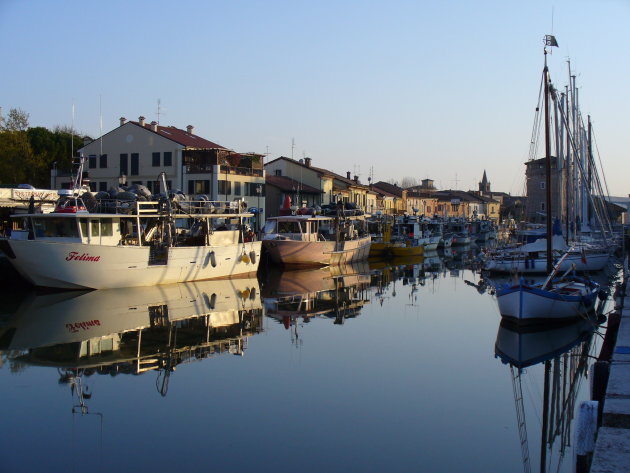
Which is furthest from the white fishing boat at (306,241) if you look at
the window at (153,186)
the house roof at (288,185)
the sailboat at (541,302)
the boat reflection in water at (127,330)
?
the sailboat at (541,302)

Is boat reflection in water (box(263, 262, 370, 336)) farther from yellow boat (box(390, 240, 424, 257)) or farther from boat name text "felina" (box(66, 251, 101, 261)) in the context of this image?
yellow boat (box(390, 240, 424, 257))

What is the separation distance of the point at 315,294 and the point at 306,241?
11959mm

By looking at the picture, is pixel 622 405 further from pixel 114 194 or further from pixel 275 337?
pixel 114 194

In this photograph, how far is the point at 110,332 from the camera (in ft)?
68.4

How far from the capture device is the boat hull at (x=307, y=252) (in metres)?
43.1

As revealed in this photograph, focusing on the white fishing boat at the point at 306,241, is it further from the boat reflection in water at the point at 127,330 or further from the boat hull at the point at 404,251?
the boat reflection in water at the point at 127,330

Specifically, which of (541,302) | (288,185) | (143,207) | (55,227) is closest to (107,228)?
(55,227)

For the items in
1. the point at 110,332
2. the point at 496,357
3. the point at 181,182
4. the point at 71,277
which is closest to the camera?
the point at 496,357

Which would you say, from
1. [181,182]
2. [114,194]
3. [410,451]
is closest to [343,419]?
[410,451]

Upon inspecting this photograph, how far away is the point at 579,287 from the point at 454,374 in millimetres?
9843

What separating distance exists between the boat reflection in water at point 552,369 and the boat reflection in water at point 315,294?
23.1 ft

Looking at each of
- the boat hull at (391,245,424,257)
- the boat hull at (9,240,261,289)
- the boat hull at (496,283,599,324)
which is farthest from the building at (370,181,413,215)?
the boat hull at (496,283,599,324)

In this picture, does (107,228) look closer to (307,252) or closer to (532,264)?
(307,252)

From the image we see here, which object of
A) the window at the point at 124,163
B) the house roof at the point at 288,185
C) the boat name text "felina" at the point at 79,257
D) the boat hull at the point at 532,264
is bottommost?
the boat hull at the point at 532,264
